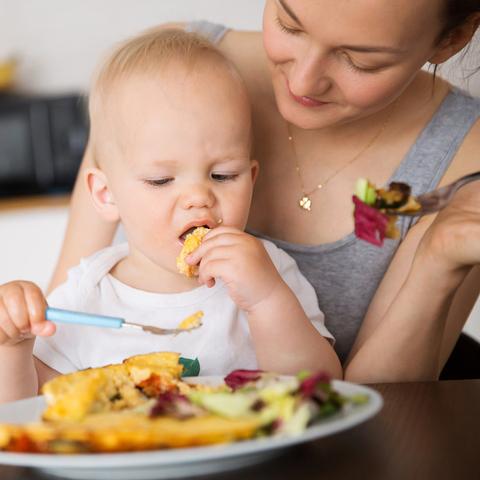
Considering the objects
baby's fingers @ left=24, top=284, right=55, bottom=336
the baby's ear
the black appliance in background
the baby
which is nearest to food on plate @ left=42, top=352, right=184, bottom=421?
baby's fingers @ left=24, top=284, right=55, bottom=336

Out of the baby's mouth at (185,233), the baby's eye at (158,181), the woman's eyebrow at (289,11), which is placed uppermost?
the woman's eyebrow at (289,11)

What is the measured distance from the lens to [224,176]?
135cm

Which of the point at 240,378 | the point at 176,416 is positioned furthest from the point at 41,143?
the point at 176,416

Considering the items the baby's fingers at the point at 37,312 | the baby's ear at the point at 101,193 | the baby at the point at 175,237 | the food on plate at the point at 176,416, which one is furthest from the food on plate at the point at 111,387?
the baby's ear at the point at 101,193

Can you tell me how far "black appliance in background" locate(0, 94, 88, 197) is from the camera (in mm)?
4012

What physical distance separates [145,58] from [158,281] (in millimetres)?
354

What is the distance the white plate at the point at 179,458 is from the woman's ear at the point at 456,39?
769 millimetres

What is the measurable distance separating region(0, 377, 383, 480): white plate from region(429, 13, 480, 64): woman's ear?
769mm

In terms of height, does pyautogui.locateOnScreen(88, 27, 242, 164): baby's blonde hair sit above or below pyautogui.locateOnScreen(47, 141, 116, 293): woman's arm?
above

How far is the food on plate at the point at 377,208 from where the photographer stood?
1038 millimetres

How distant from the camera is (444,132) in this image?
5.42 feet

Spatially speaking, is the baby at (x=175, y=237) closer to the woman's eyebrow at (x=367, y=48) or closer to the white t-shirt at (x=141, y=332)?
the white t-shirt at (x=141, y=332)

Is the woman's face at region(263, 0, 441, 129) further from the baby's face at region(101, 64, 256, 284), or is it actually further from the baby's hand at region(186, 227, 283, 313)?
the baby's hand at region(186, 227, 283, 313)

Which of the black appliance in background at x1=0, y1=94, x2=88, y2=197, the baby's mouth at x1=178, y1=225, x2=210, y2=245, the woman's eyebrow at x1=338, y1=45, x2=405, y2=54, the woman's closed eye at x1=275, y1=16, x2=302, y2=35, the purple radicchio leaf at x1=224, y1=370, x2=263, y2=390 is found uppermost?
the woman's closed eye at x1=275, y1=16, x2=302, y2=35
